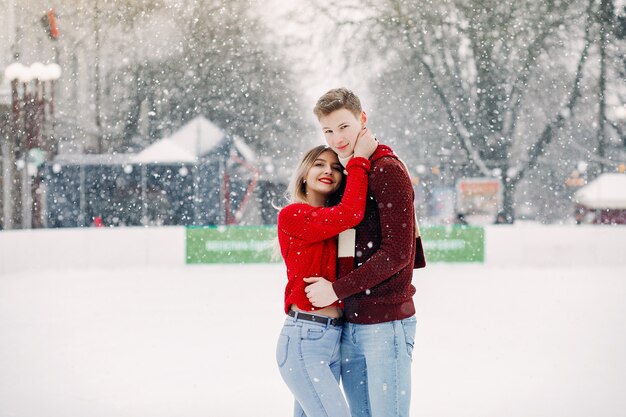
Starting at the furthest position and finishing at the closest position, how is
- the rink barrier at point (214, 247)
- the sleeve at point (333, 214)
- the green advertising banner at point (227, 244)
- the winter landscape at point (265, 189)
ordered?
the green advertising banner at point (227, 244), the rink barrier at point (214, 247), the winter landscape at point (265, 189), the sleeve at point (333, 214)

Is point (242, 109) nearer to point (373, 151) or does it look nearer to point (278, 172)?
point (278, 172)

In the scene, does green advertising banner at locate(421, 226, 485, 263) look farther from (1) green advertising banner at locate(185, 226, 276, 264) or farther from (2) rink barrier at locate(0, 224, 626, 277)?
(1) green advertising banner at locate(185, 226, 276, 264)

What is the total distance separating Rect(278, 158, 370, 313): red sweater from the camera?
1.86 m

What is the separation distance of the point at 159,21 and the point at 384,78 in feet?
19.5

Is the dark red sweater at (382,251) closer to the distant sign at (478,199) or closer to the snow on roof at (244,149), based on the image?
the distant sign at (478,199)

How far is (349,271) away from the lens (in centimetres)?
195

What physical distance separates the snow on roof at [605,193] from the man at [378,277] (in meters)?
12.6

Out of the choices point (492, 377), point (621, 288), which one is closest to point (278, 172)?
point (621, 288)

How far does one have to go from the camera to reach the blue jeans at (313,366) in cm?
194

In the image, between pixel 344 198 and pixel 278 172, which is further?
pixel 278 172

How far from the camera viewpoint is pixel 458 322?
6441mm

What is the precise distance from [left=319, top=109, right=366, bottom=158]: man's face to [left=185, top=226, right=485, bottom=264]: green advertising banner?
9.40 metres

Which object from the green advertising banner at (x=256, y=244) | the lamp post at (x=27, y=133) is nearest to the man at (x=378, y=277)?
the green advertising banner at (x=256, y=244)

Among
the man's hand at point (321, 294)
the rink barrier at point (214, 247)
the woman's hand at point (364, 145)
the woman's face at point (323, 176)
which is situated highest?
the woman's hand at point (364, 145)
